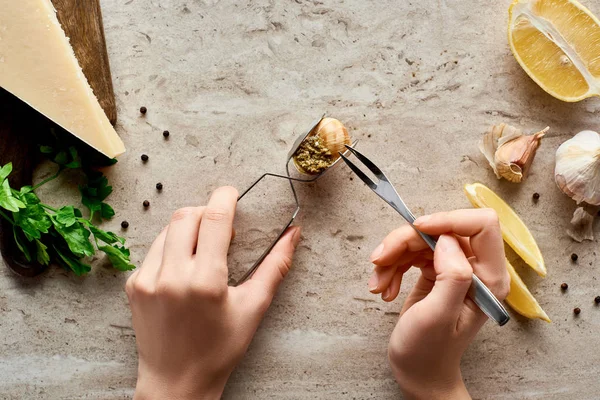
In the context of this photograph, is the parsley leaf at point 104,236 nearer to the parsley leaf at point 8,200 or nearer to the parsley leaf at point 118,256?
the parsley leaf at point 118,256

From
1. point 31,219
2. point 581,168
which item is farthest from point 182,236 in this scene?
point 581,168

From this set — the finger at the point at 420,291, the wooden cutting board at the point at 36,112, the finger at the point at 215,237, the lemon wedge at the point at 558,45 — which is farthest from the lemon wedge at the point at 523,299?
the wooden cutting board at the point at 36,112

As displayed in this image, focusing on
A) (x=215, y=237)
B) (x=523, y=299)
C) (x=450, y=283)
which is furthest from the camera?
(x=523, y=299)

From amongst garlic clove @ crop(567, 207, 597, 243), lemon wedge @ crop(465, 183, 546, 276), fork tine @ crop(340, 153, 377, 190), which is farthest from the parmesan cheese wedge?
garlic clove @ crop(567, 207, 597, 243)

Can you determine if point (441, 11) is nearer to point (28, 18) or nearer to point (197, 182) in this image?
point (197, 182)

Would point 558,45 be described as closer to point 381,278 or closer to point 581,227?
point 581,227

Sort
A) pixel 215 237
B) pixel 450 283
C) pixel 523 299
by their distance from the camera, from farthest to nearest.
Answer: pixel 523 299
pixel 215 237
pixel 450 283
